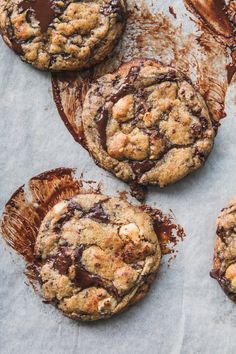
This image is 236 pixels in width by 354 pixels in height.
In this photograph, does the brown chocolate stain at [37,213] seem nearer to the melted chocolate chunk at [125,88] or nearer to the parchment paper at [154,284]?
the parchment paper at [154,284]

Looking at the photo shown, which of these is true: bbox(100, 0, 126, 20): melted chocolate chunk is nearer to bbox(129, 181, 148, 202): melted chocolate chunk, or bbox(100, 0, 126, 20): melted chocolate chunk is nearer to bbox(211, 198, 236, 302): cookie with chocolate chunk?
bbox(129, 181, 148, 202): melted chocolate chunk

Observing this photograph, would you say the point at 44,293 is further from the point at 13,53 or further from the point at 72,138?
the point at 13,53

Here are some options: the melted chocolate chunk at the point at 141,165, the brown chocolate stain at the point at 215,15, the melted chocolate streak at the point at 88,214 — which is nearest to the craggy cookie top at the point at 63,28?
the brown chocolate stain at the point at 215,15

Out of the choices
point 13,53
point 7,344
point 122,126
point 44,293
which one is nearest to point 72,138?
point 122,126

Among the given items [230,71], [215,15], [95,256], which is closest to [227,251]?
[95,256]

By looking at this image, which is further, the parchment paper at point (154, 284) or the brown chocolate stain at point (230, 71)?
the brown chocolate stain at point (230, 71)

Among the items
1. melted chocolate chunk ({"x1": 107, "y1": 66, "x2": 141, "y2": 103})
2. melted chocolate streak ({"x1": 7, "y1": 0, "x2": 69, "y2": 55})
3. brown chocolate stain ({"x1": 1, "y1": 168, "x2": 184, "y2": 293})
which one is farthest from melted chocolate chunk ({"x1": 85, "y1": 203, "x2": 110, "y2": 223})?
melted chocolate streak ({"x1": 7, "y1": 0, "x2": 69, "y2": 55})
